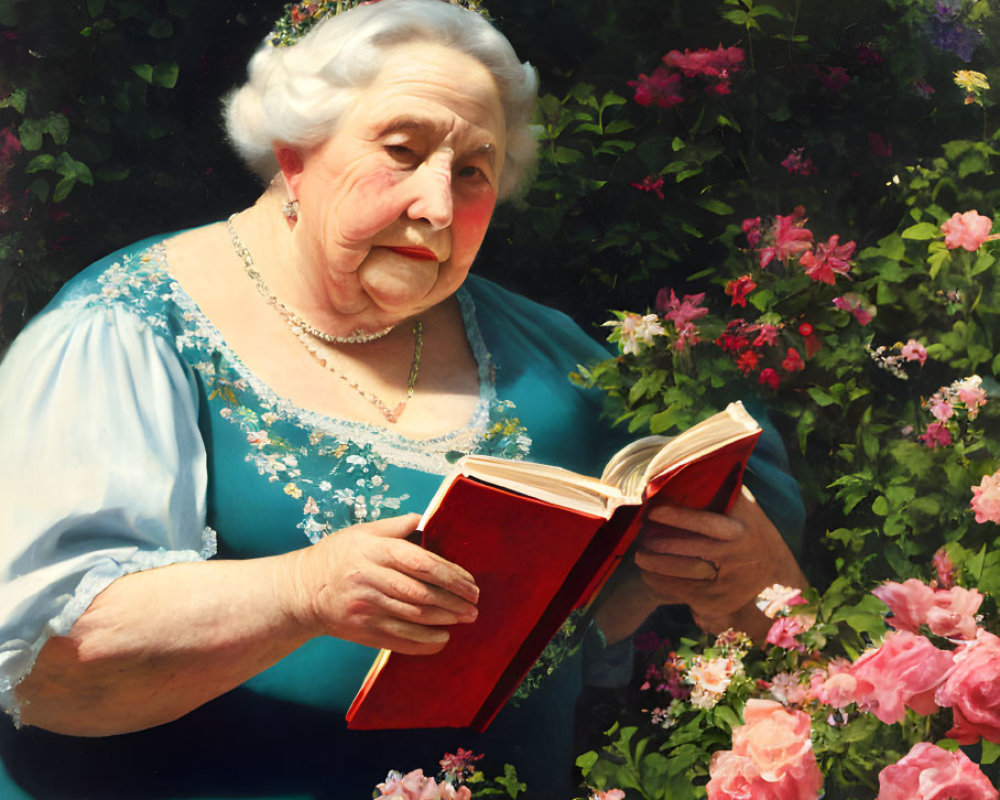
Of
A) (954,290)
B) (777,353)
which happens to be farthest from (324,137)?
(954,290)

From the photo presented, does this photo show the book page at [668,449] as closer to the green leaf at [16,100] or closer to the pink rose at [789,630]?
the pink rose at [789,630]

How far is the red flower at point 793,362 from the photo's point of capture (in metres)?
2.38

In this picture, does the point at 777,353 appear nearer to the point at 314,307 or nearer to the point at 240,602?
the point at 314,307

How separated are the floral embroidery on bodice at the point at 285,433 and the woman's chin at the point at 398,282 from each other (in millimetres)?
241

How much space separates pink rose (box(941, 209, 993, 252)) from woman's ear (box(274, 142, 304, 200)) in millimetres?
1368

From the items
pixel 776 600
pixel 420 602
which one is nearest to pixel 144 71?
pixel 420 602

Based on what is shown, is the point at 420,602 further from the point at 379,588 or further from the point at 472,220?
the point at 472,220

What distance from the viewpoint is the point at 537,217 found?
2283 millimetres

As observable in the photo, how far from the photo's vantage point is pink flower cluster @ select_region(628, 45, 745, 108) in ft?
7.71

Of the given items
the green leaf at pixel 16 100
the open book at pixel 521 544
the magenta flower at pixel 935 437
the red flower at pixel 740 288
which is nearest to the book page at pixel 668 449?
the open book at pixel 521 544

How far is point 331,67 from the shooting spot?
207 centimetres

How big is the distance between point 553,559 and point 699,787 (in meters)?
0.63

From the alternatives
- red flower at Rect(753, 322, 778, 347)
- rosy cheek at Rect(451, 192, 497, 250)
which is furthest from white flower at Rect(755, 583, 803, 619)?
rosy cheek at Rect(451, 192, 497, 250)

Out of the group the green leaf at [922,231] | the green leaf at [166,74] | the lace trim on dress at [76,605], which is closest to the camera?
the lace trim on dress at [76,605]
